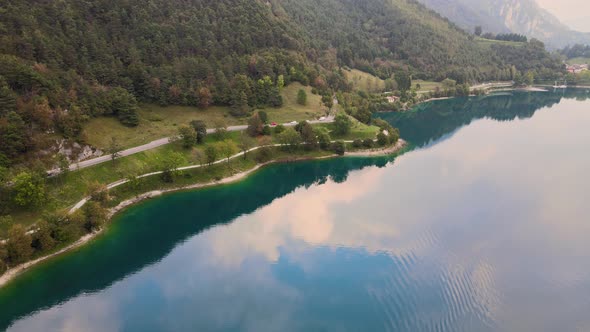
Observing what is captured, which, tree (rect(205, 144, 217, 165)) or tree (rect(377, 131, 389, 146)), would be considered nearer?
tree (rect(205, 144, 217, 165))

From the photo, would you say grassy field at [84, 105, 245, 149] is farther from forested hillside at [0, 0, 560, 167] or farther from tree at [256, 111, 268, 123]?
tree at [256, 111, 268, 123]

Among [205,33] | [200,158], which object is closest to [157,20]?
[205,33]

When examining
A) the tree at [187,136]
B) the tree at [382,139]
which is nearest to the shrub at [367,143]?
the tree at [382,139]

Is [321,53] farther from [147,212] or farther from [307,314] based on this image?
[307,314]

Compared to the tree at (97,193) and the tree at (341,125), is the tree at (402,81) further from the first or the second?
the tree at (97,193)

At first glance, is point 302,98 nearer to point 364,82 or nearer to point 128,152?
point 128,152

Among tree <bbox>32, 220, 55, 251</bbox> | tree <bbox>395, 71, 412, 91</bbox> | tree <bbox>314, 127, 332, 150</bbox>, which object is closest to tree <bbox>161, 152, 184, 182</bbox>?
tree <bbox>32, 220, 55, 251</bbox>
